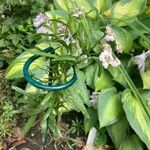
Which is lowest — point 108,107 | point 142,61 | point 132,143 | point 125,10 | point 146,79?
point 132,143

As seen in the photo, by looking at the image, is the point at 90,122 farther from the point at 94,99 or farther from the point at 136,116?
the point at 136,116

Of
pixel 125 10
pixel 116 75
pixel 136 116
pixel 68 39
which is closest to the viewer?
pixel 68 39

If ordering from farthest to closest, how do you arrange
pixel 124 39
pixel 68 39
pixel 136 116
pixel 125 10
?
pixel 125 10 → pixel 124 39 → pixel 136 116 → pixel 68 39

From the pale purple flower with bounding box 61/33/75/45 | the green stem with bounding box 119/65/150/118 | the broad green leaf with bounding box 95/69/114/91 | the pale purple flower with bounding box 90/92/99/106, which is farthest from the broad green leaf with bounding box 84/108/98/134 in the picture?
the pale purple flower with bounding box 61/33/75/45

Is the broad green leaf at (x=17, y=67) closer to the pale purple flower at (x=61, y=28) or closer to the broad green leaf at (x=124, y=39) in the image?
the broad green leaf at (x=124, y=39)

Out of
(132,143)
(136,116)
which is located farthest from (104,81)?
(132,143)
